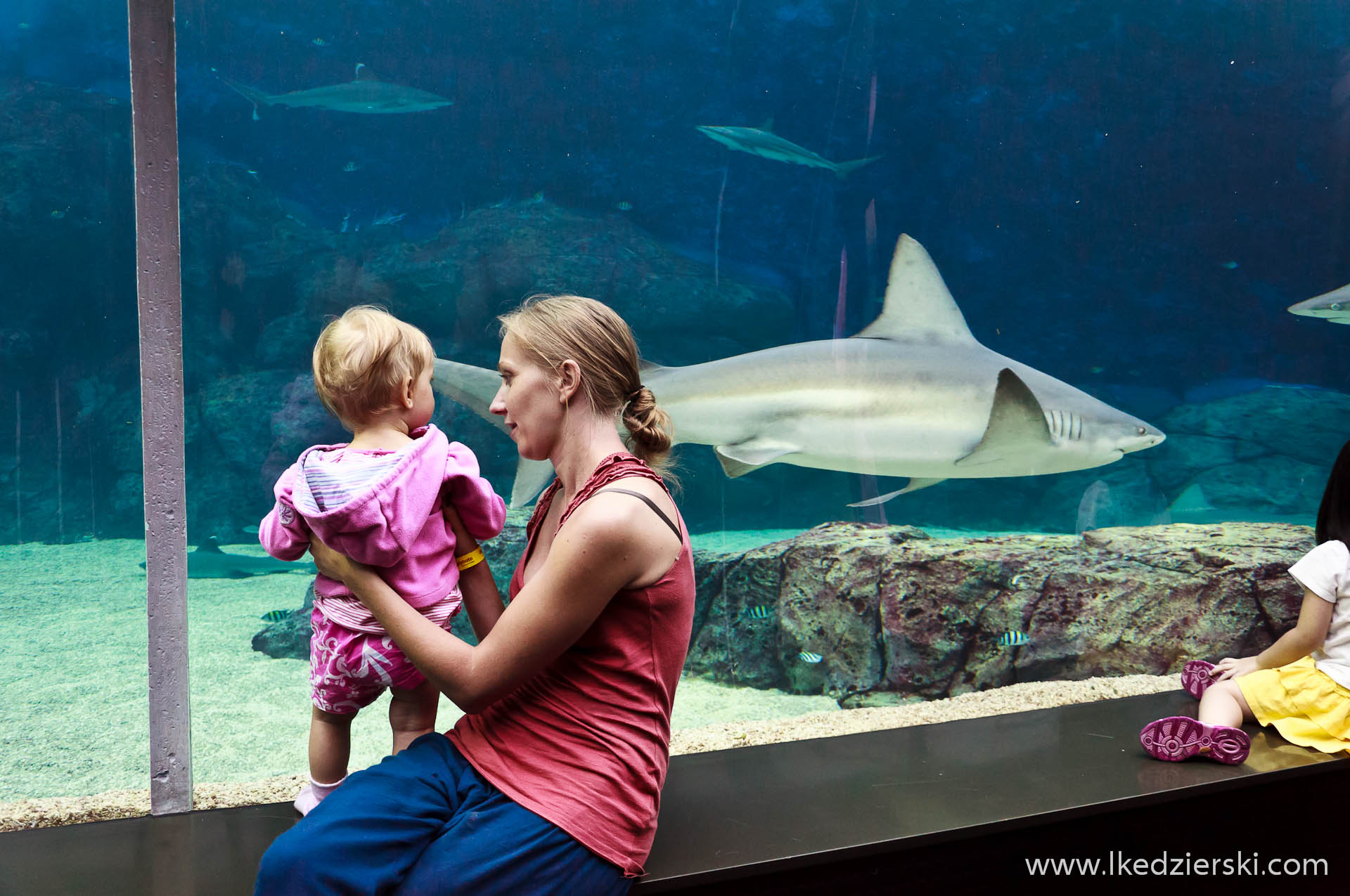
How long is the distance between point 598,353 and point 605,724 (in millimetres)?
594

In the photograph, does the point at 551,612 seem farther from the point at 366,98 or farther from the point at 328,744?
the point at 366,98

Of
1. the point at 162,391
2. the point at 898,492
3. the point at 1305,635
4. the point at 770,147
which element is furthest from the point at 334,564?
the point at 770,147

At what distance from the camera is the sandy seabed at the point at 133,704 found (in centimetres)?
215

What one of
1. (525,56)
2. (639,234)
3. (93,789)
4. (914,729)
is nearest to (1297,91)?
(639,234)

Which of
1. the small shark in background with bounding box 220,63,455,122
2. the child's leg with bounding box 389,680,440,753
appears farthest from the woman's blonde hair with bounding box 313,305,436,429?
the small shark in background with bounding box 220,63,455,122

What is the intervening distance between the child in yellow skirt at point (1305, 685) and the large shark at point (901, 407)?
144 centimetres

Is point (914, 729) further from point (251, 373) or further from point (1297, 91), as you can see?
point (1297, 91)

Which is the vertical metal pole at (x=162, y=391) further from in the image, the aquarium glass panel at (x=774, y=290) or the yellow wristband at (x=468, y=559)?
the yellow wristband at (x=468, y=559)

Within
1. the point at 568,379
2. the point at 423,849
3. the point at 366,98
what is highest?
the point at 366,98

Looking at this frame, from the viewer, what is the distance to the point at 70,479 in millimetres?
2246

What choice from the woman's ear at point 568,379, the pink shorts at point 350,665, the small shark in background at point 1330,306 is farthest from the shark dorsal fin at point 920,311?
the pink shorts at point 350,665

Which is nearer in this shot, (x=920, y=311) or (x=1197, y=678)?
(x=1197, y=678)

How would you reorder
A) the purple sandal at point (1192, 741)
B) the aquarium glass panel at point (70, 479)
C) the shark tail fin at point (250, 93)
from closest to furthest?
1. the purple sandal at point (1192, 741)
2. the aquarium glass panel at point (70, 479)
3. the shark tail fin at point (250, 93)

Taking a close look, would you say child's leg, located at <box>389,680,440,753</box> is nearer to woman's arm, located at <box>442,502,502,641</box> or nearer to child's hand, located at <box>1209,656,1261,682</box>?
woman's arm, located at <box>442,502,502,641</box>
